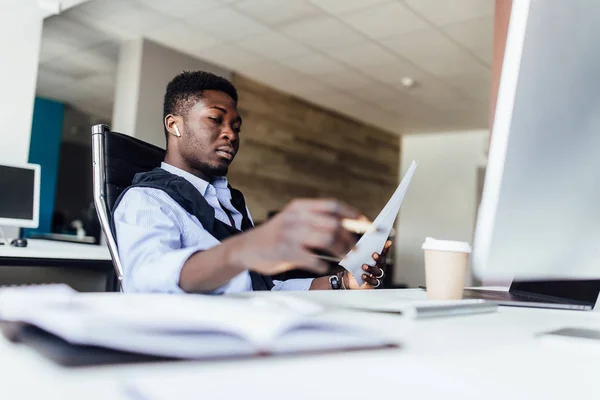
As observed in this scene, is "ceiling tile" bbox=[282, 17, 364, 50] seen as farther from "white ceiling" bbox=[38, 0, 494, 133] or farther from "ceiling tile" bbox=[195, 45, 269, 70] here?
"ceiling tile" bbox=[195, 45, 269, 70]

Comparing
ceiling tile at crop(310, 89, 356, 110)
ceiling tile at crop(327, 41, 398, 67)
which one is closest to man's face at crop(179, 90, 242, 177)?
ceiling tile at crop(327, 41, 398, 67)

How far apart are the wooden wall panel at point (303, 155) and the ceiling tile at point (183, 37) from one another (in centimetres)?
63

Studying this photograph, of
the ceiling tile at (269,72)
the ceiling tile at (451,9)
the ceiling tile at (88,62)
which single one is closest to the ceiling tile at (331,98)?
the ceiling tile at (269,72)

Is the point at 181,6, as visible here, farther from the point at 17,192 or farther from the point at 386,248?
the point at 386,248

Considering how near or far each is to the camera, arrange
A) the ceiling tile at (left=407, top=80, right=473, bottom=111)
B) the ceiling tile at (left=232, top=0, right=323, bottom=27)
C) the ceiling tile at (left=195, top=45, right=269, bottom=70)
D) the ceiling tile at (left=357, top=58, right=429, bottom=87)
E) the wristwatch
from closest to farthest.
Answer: the wristwatch, the ceiling tile at (left=232, top=0, right=323, bottom=27), the ceiling tile at (left=195, top=45, right=269, bottom=70), the ceiling tile at (left=357, top=58, right=429, bottom=87), the ceiling tile at (left=407, top=80, right=473, bottom=111)

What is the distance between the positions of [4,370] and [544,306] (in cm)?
91

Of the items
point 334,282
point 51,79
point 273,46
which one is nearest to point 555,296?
point 334,282

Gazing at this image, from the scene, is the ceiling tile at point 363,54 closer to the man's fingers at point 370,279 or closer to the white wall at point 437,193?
the white wall at point 437,193

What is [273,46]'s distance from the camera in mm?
4277

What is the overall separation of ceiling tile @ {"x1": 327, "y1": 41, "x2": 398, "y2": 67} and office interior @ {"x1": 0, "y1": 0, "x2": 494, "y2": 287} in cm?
2

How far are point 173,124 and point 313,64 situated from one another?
3397 mm

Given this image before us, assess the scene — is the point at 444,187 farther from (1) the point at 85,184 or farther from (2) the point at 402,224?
(1) the point at 85,184

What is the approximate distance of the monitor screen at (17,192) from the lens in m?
2.50

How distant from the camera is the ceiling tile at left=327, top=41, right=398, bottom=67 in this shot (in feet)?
13.8
